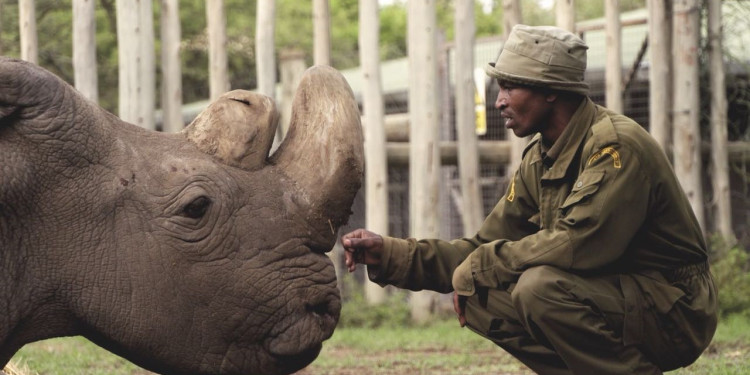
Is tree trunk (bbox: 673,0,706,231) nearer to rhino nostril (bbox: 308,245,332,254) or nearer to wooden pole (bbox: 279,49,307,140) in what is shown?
wooden pole (bbox: 279,49,307,140)

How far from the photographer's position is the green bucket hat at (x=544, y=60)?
4.26 metres

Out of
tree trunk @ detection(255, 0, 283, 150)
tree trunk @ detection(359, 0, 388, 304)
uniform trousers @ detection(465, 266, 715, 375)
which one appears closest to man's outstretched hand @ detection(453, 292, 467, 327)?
uniform trousers @ detection(465, 266, 715, 375)

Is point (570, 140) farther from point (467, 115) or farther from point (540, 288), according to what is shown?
point (467, 115)

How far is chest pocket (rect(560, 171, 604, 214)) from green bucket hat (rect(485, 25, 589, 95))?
365 mm

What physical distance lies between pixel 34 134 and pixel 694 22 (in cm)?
804

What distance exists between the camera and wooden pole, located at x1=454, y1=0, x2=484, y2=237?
415 inches

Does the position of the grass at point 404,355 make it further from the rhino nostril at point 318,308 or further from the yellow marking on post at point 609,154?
the rhino nostril at point 318,308

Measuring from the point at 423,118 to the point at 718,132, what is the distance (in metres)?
2.69

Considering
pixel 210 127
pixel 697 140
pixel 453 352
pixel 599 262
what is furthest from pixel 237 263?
pixel 697 140

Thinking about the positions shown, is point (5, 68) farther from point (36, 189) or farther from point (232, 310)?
point (232, 310)

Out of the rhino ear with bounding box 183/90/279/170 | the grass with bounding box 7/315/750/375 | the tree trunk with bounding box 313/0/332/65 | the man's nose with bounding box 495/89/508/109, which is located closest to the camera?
the rhino ear with bounding box 183/90/279/170

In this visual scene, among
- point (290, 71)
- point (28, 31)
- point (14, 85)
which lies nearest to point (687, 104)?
point (290, 71)

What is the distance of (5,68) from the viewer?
11.4 ft

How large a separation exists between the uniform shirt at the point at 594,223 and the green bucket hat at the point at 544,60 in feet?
0.45
